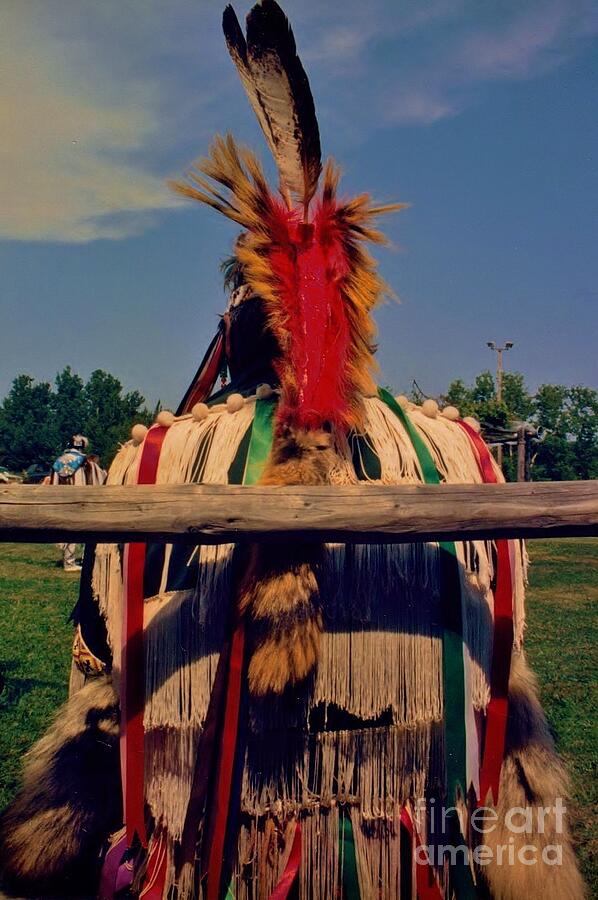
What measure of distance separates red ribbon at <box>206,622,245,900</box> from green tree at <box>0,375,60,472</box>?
4242 cm

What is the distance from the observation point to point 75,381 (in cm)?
5116

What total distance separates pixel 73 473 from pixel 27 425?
3732cm

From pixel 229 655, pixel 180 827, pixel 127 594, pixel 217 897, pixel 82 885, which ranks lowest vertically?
pixel 82 885

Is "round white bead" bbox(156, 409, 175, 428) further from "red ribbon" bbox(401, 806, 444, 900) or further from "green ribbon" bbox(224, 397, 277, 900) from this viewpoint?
"red ribbon" bbox(401, 806, 444, 900)

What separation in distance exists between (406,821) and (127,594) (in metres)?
1.12

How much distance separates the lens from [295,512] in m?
2.11

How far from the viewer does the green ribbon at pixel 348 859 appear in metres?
2.60

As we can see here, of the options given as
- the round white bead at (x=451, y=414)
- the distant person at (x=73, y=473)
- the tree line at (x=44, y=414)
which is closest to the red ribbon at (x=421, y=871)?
the round white bead at (x=451, y=414)

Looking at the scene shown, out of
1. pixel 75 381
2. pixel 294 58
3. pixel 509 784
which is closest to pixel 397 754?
pixel 509 784

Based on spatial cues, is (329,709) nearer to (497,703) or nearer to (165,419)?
(497,703)

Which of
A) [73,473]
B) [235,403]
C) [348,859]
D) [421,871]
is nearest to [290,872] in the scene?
[348,859]

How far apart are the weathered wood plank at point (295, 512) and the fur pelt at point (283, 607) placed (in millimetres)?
193

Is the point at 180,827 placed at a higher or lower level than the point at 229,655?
lower

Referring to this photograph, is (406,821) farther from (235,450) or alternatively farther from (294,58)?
(294,58)
